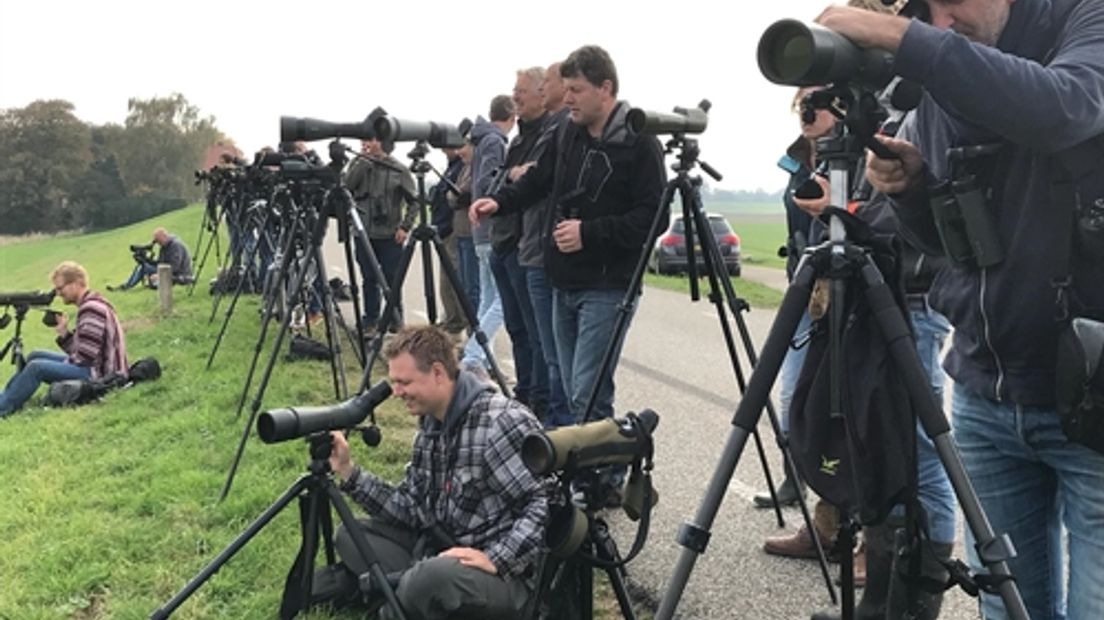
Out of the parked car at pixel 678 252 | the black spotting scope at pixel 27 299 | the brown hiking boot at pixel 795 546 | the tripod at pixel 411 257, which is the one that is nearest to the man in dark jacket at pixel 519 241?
the tripod at pixel 411 257

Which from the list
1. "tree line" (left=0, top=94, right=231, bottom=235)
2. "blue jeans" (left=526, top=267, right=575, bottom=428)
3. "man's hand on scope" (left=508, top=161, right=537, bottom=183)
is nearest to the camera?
"man's hand on scope" (left=508, top=161, right=537, bottom=183)

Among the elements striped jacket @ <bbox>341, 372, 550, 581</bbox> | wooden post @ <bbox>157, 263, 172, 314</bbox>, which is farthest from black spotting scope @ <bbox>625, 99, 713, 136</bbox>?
wooden post @ <bbox>157, 263, 172, 314</bbox>

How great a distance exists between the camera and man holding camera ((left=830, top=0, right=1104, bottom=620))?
1689 mm

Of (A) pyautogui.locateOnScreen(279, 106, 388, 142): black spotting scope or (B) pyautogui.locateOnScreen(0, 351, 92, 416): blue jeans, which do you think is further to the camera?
(B) pyautogui.locateOnScreen(0, 351, 92, 416): blue jeans

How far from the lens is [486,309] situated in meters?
7.27

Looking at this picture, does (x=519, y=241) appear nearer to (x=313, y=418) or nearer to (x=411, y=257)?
(x=411, y=257)

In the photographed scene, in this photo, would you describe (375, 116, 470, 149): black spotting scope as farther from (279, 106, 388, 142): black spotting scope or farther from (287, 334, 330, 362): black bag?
(287, 334, 330, 362): black bag

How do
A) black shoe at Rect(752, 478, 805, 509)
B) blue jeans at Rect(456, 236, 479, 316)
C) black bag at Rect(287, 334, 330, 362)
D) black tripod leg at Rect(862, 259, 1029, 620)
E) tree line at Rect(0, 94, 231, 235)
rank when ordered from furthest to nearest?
1. tree line at Rect(0, 94, 231, 235)
2. black bag at Rect(287, 334, 330, 362)
3. blue jeans at Rect(456, 236, 479, 316)
4. black shoe at Rect(752, 478, 805, 509)
5. black tripod leg at Rect(862, 259, 1029, 620)

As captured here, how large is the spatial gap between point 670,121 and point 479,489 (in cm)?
151

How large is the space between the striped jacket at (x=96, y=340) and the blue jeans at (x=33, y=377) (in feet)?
0.29

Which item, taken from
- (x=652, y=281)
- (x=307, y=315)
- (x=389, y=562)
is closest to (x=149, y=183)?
(x=652, y=281)

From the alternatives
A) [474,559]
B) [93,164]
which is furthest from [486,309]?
[93,164]

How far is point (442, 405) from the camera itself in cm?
338

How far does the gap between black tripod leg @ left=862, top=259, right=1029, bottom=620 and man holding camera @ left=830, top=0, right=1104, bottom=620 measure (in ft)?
0.52
